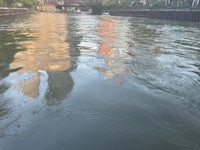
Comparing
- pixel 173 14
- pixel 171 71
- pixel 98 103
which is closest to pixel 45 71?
pixel 98 103

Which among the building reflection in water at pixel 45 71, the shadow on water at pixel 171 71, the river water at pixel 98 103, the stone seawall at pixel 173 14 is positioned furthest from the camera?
the stone seawall at pixel 173 14

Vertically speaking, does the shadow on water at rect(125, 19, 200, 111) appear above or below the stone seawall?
above

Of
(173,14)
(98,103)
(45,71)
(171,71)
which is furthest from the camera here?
(173,14)

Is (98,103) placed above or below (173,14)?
above

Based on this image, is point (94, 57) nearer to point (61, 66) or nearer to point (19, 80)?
point (61, 66)

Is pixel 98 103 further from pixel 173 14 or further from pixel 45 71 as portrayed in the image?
pixel 173 14

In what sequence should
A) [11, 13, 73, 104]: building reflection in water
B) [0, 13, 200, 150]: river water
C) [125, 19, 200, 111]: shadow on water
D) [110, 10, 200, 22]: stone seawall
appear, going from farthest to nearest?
[110, 10, 200, 22]: stone seawall
[125, 19, 200, 111]: shadow on water
[11, 13, 73, 104]: building reflection in water
[0, 13, 200, 150]: river water

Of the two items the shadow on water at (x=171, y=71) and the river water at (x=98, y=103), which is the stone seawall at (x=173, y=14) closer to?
the shadow on water at (x=171, y=71)

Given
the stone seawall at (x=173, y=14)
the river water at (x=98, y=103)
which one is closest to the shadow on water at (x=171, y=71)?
the river water at (x=98, y=103)

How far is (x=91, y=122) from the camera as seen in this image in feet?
28.0

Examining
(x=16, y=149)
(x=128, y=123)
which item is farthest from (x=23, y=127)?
(x=128, y=123)

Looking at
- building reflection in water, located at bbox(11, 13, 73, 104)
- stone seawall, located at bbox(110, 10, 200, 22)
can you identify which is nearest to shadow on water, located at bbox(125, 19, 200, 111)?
building reflection in water, located at bbox(11, 13, 73, 104)

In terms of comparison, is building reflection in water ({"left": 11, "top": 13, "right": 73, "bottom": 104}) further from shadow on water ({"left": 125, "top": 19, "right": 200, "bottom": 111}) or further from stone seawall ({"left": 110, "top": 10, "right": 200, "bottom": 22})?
stone seawall ({"left": 110, "top": 10, "right": 200, "bottom": 22})

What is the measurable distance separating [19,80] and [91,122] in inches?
196
